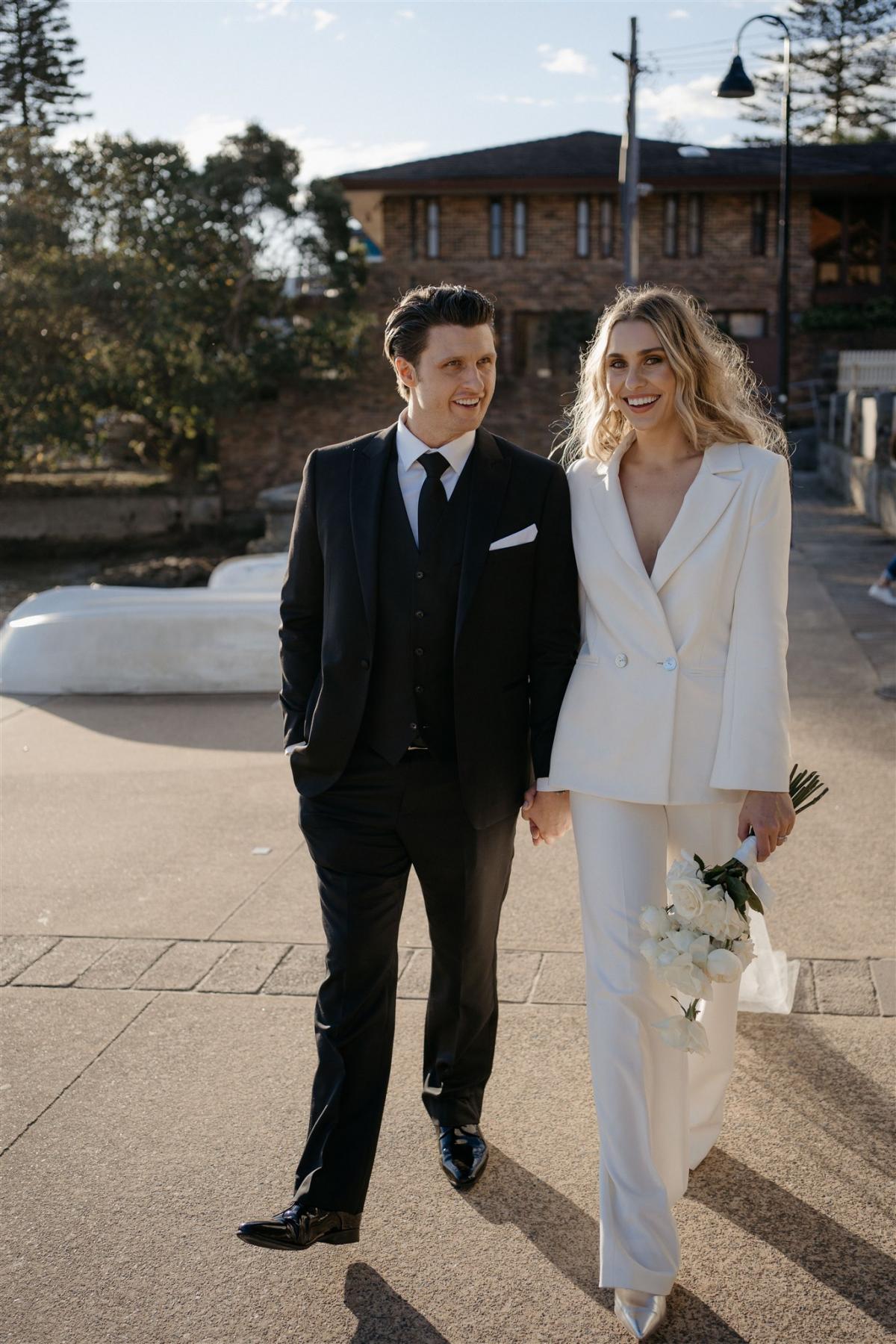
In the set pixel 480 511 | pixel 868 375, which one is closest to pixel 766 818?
pixel 480 511

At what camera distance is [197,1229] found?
3.36m

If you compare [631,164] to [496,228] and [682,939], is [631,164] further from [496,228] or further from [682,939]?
[682,939]

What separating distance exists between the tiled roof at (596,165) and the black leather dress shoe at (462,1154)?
37708 millimetres

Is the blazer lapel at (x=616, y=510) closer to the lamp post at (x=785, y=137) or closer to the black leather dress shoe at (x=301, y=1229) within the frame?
the black leather dress shoe at (x=301, y=1229)

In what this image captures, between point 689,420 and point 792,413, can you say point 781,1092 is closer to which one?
point 689,420

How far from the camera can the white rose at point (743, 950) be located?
294 centimetres

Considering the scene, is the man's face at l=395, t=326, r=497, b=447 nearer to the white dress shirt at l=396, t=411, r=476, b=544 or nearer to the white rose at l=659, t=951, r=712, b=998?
the white dress shirt at l=396, t=411, r=476, b=544

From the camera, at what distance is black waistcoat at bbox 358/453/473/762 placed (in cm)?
337

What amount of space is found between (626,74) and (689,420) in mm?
21118

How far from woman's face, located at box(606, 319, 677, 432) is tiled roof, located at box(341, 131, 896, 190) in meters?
37.5

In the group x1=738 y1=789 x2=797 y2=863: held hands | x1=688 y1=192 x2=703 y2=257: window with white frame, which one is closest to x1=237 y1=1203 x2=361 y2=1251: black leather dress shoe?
x1=738 y1=789 x2=797 y2=863: held hands

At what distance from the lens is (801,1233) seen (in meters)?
3.32

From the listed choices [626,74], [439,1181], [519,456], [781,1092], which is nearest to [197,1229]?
[439,1181]

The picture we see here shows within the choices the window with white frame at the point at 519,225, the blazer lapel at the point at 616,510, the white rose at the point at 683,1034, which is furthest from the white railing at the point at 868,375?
the white rose at the point at 683,1034
